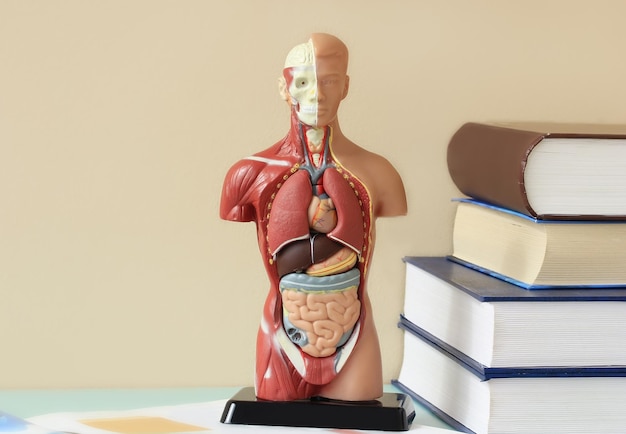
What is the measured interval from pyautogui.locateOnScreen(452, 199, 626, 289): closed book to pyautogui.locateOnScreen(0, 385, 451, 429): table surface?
16 cm

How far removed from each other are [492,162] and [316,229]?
0.21 meters

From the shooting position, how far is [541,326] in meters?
1.00

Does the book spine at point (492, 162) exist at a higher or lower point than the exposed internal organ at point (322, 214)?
higher

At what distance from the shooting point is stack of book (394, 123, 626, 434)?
0.99 m

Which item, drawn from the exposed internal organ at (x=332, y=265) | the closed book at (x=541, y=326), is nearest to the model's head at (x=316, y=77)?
the exposed internal organ at (x=332, y=265)

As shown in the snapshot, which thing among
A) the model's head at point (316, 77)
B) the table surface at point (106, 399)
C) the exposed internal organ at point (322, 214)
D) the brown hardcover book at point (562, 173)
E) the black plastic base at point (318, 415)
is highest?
the model's head at point (316, 77)

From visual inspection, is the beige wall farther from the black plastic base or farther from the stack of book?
the black plastic base

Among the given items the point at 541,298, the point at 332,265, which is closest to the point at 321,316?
the point at 332,265

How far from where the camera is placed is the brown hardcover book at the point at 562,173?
1.02 m

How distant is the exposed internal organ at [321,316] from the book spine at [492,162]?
0.18 m

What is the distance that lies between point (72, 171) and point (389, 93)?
1.08 feet

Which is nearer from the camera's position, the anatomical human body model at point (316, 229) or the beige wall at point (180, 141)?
the anatomical human body model at point (316, 229)

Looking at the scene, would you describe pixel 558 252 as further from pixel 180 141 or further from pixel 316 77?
pixel 180 141

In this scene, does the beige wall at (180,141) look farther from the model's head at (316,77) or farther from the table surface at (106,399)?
the model's head at (316,77)
